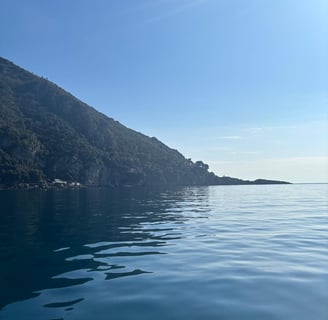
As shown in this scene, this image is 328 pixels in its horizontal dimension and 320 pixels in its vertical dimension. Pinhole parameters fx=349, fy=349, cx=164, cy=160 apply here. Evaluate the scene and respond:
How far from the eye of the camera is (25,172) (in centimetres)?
14000

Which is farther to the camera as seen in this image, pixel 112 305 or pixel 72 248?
pixel 72 248

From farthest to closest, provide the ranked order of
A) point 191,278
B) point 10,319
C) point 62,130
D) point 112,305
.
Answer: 1. point 62,130
2. point 191,278
3. point 112,305
4. point 10,319

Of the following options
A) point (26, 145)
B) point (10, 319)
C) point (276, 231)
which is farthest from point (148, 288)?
point (26, 145)

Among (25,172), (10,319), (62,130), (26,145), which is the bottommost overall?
(10,319)

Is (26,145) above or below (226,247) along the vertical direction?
above

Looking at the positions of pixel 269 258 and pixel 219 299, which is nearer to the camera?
pixel 219 299

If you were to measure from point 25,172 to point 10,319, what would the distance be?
140944 millimetres

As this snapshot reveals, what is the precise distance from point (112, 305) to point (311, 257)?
9.88m

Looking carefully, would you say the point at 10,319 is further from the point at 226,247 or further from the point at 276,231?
the point at 276,231

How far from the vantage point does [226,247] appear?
1808 cm

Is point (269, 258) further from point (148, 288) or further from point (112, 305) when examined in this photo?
point (112, 305)

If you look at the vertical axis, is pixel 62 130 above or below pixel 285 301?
above

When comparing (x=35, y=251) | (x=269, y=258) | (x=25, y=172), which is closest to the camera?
(x=269, y=258)

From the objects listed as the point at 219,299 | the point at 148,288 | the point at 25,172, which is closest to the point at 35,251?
the point at 148,288
